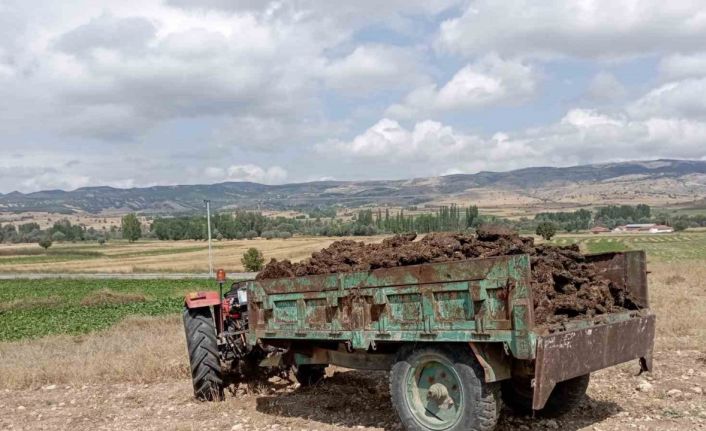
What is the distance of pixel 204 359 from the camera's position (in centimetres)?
839

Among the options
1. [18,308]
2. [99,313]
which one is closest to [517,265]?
→ [99,313]

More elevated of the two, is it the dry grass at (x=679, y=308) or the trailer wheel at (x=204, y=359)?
the trailer wheel at (x=204, y=359)

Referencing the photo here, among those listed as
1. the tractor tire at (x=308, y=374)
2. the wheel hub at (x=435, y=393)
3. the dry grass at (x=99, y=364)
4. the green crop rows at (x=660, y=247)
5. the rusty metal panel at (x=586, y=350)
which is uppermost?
the rusty metal panel at (x=586, y=350)

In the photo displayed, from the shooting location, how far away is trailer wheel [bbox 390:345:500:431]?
5.79m

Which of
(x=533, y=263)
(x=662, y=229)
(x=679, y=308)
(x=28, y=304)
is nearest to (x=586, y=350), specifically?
(x=533, y=263)

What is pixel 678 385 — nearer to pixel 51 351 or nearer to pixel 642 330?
pixel 642 330

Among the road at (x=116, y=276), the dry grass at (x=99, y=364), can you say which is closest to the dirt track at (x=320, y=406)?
the dry grass at (x=99, y=364)

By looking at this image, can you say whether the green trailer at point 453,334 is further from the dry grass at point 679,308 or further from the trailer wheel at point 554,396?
the dry grass at point 679,308

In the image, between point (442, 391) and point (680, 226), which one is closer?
point (442, 391)

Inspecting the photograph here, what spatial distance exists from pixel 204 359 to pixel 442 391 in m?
3.45

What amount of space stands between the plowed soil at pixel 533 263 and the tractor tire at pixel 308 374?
1968 mm

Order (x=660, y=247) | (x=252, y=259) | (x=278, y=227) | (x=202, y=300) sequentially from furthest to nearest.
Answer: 1. (x=278, y=227)
2. (x=660, y=247)
3. (x=252, y=259)
4. (x=202, y=300)

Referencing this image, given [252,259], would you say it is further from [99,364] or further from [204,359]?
[204,359]

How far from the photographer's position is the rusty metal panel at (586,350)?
5352 millimetres
